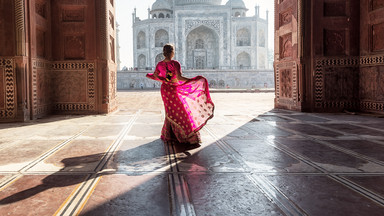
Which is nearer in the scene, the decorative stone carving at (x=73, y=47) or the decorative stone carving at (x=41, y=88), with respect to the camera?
the decorative stone carving at (x=41, y=88)

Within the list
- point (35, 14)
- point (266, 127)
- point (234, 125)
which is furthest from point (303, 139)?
point (35, 14)

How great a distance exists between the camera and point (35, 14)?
6.54m

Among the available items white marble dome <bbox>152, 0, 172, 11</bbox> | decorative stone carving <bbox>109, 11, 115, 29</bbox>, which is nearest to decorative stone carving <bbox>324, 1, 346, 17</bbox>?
decorative stone carving <bbox>109, 11, 115, 29</bbox>

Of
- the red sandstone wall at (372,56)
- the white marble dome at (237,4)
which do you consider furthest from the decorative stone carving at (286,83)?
the white marble dome at (237,4)

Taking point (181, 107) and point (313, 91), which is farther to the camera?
point (313, 91)

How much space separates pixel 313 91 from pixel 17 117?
6442mm

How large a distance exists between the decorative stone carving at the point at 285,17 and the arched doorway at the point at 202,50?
3057 cm

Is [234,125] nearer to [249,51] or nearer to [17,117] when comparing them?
[17,117]

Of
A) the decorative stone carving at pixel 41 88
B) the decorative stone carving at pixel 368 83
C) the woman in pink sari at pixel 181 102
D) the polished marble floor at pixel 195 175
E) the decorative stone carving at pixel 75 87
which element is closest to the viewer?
the polished marble floor at pixel 195 175

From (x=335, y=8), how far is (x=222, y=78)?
22413 millimetres

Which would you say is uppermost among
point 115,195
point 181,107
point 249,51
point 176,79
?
point 249,51

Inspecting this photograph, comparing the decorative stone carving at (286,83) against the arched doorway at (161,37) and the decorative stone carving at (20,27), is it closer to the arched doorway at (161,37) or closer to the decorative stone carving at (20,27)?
the decorative stone carving at (20,27)

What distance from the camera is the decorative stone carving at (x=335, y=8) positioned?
24.9ft

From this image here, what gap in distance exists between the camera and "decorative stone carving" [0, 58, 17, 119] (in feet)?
19.7
